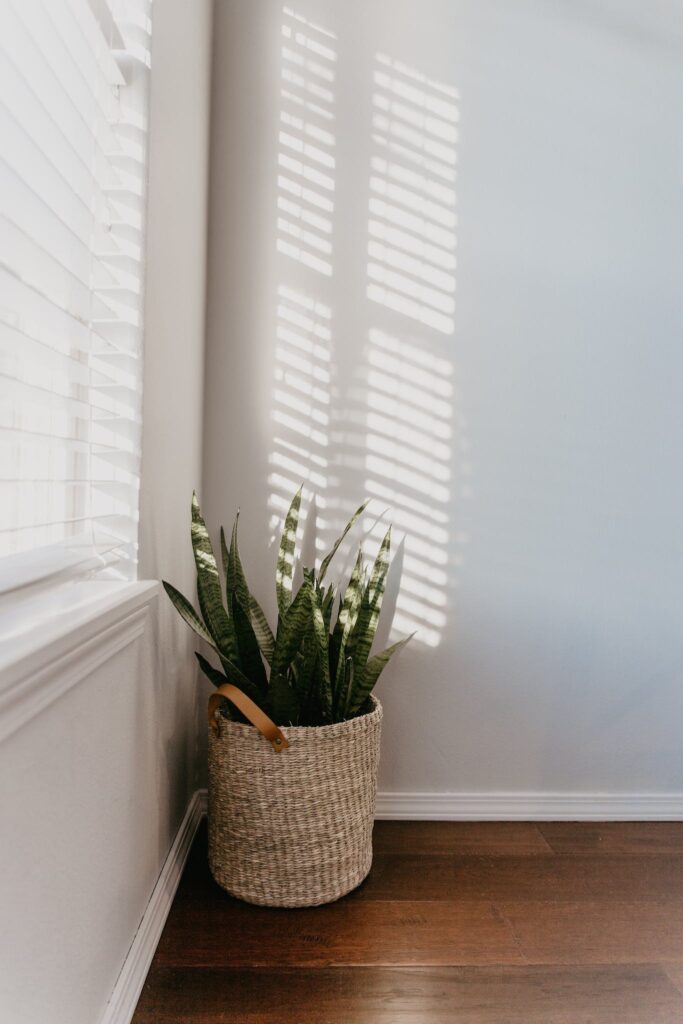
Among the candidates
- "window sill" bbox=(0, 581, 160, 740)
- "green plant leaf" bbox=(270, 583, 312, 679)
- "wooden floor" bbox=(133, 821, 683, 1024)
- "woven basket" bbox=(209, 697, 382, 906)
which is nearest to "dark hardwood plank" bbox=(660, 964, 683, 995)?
"wooden floor" bbox=(133, 821, 683, 1024)

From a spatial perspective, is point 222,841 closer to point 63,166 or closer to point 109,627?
point 109,627

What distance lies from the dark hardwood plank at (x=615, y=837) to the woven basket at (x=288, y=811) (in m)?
0.61

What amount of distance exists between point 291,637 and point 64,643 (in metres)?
0.76

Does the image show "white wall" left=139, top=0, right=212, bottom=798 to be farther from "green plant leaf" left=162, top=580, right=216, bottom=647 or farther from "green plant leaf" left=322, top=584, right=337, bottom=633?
"green plant leaf" left=322, top=584, right=337, bottom=633

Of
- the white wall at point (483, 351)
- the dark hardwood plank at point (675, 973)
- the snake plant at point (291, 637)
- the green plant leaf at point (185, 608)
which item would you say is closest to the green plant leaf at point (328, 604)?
the snake plant at point (291, 637)

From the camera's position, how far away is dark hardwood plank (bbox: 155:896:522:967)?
138cm

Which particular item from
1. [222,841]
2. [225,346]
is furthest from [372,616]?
[225,346]

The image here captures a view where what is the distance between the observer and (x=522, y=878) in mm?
1699

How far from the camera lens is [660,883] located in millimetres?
1695

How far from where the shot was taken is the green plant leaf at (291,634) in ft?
5.10

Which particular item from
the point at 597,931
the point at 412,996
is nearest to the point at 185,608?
the point at 412,996

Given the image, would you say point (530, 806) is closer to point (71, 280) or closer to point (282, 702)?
point (282, 702)

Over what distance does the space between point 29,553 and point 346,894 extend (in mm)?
1026

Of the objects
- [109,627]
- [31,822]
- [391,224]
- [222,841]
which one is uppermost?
[391,224]
